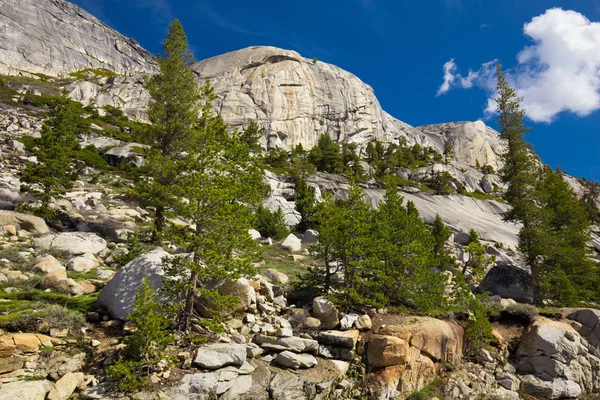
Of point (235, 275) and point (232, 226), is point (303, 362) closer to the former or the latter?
point (235, 275)

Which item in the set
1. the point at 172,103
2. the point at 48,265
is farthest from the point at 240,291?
the point at 172,103

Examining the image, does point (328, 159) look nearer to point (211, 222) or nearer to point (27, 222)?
point (27, 222)

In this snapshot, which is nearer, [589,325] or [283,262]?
[589,325]

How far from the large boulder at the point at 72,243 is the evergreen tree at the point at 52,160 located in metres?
4.07

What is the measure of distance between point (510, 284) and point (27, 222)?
29.9m

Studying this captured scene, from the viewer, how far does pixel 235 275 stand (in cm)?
953

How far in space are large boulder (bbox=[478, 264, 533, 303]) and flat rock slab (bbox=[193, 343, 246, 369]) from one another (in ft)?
69.5

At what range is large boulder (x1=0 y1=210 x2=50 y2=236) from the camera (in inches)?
653

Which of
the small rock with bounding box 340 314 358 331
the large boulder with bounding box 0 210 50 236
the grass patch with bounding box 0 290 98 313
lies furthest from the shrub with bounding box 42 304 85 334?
the large boulder with bounding box 0 210 50 236

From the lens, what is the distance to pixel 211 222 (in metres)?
9.94

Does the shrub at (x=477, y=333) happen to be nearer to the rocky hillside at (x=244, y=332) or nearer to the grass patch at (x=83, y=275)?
the rocky hillside at (x=244, y=332)

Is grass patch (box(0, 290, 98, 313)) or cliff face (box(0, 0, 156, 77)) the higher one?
cliff face (box(0, 0, 156, 77))

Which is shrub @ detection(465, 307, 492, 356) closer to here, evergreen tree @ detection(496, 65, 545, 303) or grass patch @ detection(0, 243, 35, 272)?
evergreen tree @ detection(496, 65, 545, 303)

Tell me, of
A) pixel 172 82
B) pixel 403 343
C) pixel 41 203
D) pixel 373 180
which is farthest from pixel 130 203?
pixel 373 180
